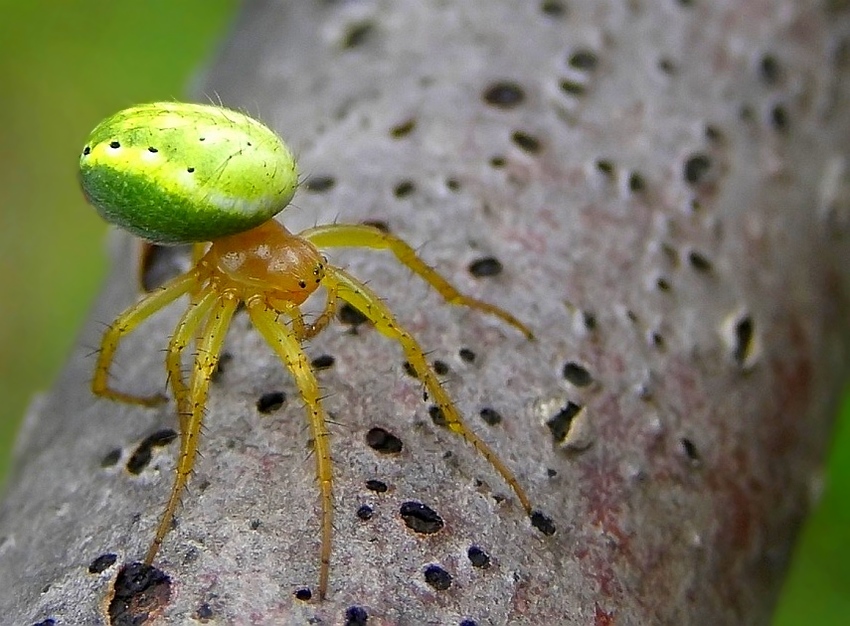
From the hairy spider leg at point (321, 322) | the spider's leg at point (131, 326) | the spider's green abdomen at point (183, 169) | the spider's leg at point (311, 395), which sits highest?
the spider's green abdomen at point (183, 169)

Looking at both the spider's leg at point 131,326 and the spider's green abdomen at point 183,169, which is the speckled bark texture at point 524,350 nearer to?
the spider's leg at point 131,326

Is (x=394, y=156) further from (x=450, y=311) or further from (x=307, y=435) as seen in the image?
(x=307, y=435)

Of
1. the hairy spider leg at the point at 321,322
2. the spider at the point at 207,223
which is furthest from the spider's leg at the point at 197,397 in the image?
the hairy spider leg at the point at 321,322

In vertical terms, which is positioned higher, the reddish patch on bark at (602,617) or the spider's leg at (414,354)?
the spider's leg at (414,354)

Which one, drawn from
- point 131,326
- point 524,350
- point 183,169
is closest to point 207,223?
point 183,169

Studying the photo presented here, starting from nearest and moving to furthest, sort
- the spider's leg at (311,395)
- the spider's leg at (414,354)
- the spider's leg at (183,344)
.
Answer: the spider's leg at (311,395)
the spider's leg at (414,354)
the spider's leg at (183,344)

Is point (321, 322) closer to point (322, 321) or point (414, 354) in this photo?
point (322, 321)

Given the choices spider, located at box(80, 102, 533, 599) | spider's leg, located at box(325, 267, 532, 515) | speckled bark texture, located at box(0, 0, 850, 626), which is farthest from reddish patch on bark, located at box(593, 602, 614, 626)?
spider, located at box(80, 102, 533, 599)
